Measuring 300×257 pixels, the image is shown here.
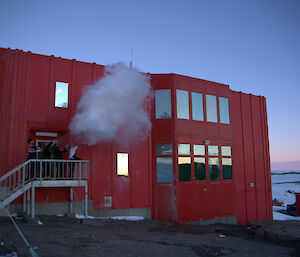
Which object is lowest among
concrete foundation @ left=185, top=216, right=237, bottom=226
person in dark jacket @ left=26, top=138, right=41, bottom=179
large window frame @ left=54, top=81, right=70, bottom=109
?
concrete foundation @ left=185, top=216, right=237, bottom=226

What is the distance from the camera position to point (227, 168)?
19016 mm

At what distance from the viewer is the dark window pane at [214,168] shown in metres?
18.0

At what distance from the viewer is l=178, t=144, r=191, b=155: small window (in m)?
16.9

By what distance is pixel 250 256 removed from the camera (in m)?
9.38

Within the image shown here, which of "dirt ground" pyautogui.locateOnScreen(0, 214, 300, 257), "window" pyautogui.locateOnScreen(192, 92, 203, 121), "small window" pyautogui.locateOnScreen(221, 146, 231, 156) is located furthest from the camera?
"small window" pyautogui.locateOnScreen(221, 146, 231, 156)

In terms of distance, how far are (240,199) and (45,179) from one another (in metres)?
12.3

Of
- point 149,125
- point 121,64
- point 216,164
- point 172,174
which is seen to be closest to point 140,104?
point 149,125

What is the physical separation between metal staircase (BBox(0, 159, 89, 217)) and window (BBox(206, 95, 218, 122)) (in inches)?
321

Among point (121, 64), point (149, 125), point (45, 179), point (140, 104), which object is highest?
point (121, 64)

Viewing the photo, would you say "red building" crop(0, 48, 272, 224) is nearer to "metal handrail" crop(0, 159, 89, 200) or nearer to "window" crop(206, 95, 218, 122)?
"window" crop(206, 95, 218, 122)

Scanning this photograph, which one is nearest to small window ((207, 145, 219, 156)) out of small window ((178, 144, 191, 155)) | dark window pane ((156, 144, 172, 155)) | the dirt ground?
small window ((178, 144, 191, 155))

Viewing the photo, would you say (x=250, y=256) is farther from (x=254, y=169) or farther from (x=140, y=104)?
(x=254, y=169)

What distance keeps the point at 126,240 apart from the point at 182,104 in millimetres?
9191

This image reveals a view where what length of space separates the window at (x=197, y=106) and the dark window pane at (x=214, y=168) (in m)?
2.55
